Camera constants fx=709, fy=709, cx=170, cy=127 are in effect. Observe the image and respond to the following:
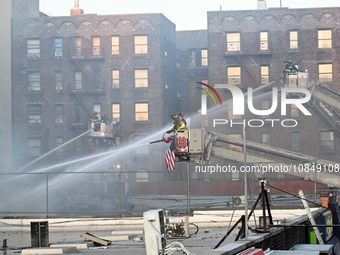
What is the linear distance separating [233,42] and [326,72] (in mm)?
8495

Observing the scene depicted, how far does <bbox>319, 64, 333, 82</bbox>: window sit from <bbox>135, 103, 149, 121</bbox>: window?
1538cm

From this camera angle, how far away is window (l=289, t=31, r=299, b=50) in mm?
62000

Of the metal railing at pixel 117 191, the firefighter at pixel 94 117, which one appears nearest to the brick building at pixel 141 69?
the firefighter at pixel 94 117

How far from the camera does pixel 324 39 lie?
204 ft

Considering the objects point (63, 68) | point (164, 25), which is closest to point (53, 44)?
point (63, 68)

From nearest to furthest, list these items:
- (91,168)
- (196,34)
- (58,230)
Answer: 1. (58,230)
2. (91,168)
3. (196,34)

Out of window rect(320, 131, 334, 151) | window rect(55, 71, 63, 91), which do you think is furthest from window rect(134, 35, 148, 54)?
window rect(320, 131, 334, 151)

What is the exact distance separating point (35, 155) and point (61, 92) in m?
6.14

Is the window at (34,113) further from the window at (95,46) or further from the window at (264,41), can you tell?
the window at (264,41)

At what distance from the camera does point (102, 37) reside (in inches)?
2530

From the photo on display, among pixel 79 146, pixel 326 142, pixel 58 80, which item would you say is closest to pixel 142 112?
pixel 79 146

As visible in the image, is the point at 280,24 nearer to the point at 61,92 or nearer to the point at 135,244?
the point at 61,92

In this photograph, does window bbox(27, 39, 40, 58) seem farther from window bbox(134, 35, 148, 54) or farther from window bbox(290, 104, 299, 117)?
window bbox(290, 104, 299, 117)

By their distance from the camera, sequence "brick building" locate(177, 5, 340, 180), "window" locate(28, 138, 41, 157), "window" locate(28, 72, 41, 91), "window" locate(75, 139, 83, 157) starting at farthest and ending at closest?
"window" locate(28, 72, 41, 91), "window" locate(28, 138, 41, 157), "window" locate(75, 139, 83, 157), "brick building" locate(177, 5, 340, 180)
